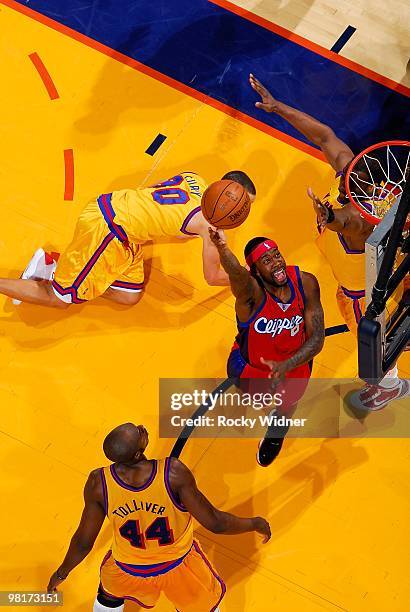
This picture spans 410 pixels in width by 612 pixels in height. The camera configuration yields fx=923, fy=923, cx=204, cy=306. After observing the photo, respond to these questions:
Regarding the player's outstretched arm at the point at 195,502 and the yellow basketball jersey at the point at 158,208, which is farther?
the yellow basketball jersey at the point at 158,208

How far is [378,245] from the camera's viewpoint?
202 inches

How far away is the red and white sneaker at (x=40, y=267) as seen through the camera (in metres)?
7.34

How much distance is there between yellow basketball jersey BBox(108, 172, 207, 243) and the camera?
6.91m

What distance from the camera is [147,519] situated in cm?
546

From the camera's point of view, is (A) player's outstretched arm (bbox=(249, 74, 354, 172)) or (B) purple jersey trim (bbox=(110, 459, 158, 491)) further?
(A) player's outstretched arm (bbox=(249, 74, 354, 172))

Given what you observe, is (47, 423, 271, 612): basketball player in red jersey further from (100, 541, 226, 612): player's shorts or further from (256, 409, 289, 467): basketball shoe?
(256, 409, 289, 467): basketball shoe

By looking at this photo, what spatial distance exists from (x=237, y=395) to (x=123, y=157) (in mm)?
2386

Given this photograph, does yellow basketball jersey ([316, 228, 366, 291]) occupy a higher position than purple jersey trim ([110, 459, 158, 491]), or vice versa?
yellow basketball jersey ([316, 228, 366, 291])

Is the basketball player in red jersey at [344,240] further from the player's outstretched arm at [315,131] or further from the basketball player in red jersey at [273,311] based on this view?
the basketball player in red jersey at [273,311]

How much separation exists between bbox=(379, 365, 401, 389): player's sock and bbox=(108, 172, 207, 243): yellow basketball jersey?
1.87m

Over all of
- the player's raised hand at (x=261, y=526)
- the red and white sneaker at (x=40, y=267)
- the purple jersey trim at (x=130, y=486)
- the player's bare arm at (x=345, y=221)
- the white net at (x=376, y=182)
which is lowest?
the player's raised hand at (x=261, y=526)

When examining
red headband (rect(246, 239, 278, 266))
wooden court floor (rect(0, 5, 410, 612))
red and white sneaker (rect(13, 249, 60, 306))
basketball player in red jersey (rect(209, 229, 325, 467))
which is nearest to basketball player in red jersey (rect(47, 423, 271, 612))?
wooden court floor (rect(0, 5, 410, 612))

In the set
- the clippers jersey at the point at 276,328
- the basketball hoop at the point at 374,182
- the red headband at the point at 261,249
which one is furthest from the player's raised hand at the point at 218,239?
the basketball hoop at the point at 374,182

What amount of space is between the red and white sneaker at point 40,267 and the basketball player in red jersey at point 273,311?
5.68 feet
